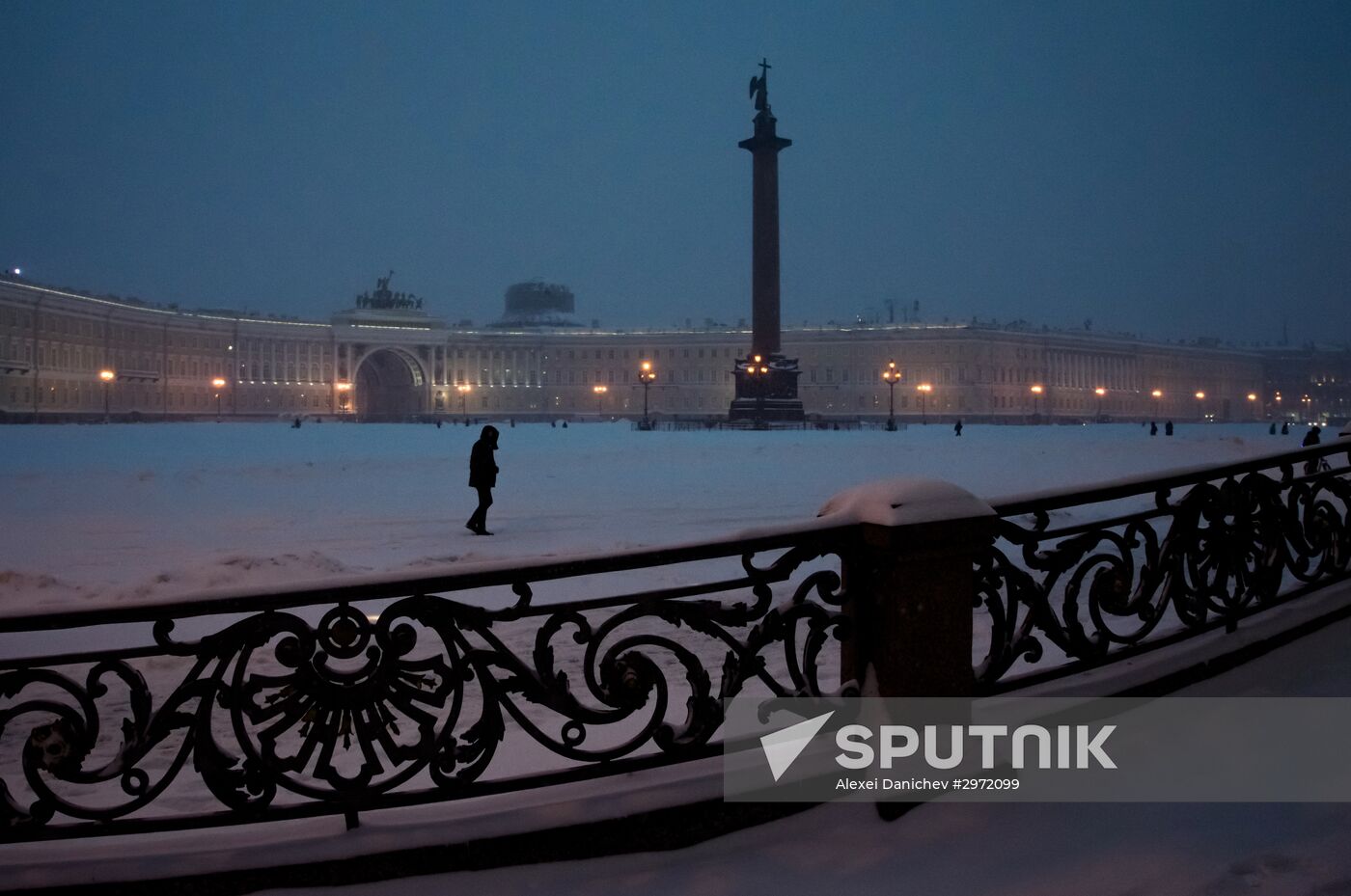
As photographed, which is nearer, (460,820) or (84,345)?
(460,820)

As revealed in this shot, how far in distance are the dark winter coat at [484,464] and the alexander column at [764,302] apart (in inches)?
1700

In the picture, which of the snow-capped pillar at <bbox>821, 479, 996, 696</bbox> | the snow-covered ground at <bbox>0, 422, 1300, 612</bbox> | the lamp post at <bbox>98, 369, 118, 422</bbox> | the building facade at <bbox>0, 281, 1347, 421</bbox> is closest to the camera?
the snow-capped pillar at <bbox>821, 479, 996, 696</bbox>

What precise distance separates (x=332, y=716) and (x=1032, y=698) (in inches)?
106

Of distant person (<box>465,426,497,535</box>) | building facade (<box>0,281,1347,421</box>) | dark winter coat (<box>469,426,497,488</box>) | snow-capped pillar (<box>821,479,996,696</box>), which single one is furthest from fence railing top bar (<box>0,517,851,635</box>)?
building facade (<box>0,281,1347,421</box>)

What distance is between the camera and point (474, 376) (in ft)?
409

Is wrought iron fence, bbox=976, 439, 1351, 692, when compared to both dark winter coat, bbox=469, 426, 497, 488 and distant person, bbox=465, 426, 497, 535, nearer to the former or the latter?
distant person, bbox=465, 426, 497, 535

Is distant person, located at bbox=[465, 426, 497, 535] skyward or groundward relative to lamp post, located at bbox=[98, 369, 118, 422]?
groundward

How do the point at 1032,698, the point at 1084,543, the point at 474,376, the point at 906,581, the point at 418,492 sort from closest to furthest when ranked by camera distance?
the point at 906,581 < the point at 1032,698 < the point at 1084,543 < the point at 418,492 < the point at 474,376

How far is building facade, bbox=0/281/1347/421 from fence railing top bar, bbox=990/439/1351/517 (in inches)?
3679

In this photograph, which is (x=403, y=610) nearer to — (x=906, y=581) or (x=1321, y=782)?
(x=906, y=581)

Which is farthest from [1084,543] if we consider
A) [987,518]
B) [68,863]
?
[68,863]

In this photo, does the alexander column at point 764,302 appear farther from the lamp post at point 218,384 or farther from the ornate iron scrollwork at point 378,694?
the lamp post at point 218,384

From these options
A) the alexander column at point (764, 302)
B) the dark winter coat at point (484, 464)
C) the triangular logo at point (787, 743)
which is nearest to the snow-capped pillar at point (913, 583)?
the triangular logo at point (787, 743)

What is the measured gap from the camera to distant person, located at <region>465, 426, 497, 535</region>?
49.3ft
